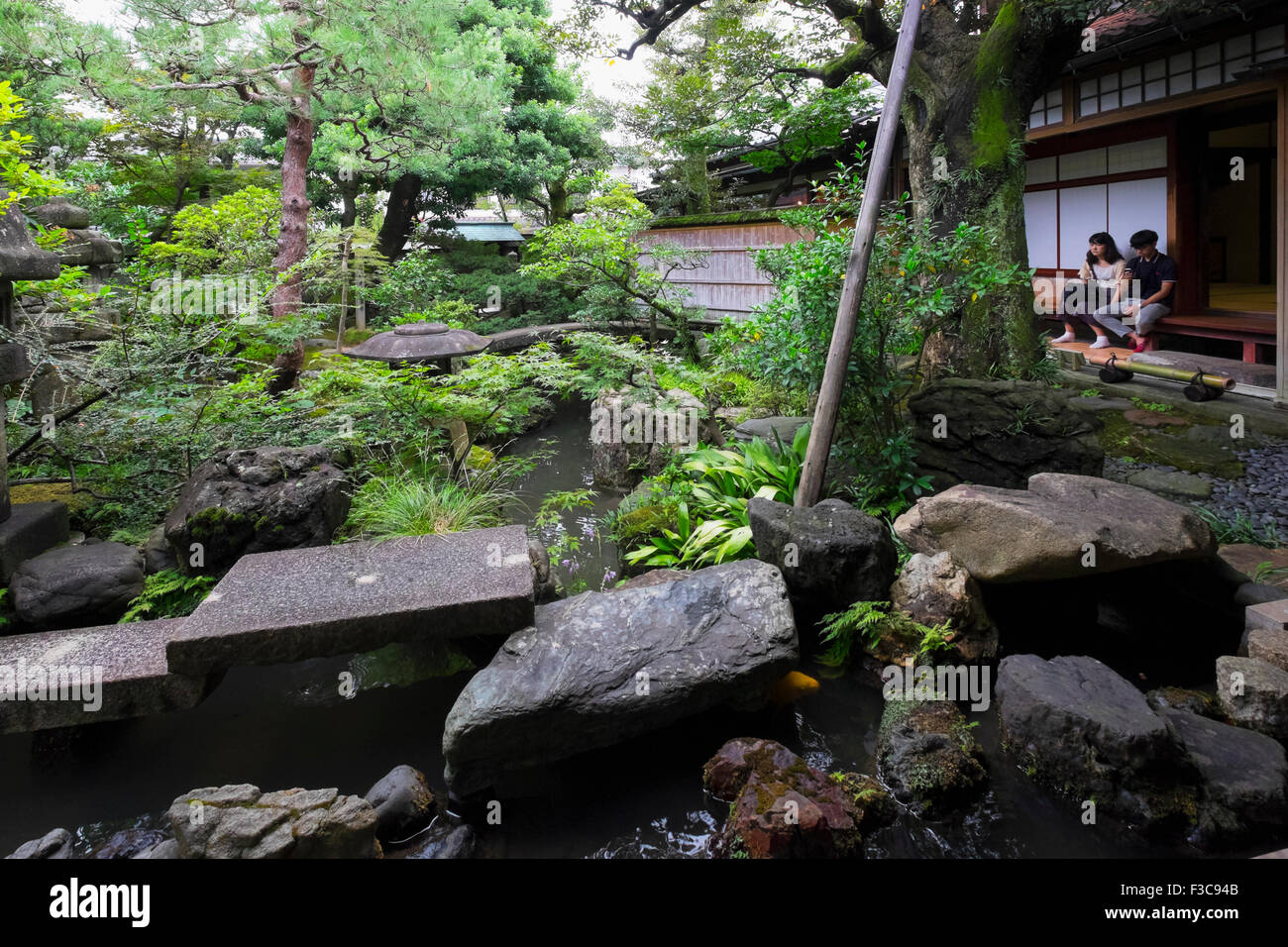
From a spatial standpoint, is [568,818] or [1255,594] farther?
[1255,594]

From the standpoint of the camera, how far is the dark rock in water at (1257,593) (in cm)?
520

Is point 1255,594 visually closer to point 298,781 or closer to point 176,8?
point 298,781

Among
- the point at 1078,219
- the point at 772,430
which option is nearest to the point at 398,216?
the point at 772,430

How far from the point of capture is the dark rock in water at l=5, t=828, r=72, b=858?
3.80 meters

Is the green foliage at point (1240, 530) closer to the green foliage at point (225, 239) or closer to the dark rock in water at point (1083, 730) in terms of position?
the dark rock in water at point (1083, 730)

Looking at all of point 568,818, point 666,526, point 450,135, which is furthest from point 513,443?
point 568,818

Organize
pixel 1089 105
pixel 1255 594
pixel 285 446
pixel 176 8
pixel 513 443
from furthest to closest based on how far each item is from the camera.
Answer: pixel 513 443 → pixel 1089 105 → pixel 176 8 → pixel 285 446 → pixel 1255 594

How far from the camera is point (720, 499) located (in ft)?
24.9

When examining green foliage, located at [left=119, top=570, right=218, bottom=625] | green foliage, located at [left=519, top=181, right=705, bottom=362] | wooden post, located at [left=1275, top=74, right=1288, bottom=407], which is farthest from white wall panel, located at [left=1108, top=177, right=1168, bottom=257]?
green foliage, located at [left=119, top=570, right=218, bottom=625]

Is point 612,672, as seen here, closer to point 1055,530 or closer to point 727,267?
point 1055,530

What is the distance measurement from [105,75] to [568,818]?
972cm

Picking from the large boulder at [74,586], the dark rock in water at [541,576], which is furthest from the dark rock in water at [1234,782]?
the large boulder at [74,586]

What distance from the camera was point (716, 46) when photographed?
553 inches

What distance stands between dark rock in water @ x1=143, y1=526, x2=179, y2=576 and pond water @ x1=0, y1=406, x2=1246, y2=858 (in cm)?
105
